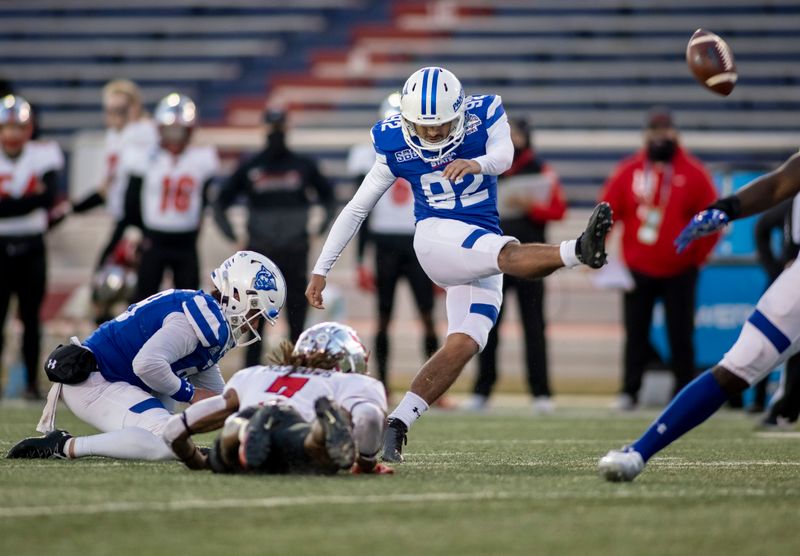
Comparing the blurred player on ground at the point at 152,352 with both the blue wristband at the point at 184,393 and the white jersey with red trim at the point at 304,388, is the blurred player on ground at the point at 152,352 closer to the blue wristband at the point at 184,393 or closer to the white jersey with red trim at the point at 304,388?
the blue wristband at the point at 184,393

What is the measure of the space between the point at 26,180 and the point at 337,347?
18.2ft

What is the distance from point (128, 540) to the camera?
3277mm

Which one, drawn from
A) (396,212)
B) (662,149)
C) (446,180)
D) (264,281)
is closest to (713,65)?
(446,180)

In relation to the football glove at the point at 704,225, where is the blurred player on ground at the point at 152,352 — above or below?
below

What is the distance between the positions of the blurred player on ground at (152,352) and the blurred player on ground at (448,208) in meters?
0.35

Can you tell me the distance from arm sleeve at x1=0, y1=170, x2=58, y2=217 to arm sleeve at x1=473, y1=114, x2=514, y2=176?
4.79m

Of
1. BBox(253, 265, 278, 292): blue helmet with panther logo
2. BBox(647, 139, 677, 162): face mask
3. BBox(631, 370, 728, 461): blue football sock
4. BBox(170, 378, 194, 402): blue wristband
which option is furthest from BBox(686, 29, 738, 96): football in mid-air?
BBox(647, 139, 677, 162): face mask

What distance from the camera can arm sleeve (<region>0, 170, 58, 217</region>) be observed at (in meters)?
9.65

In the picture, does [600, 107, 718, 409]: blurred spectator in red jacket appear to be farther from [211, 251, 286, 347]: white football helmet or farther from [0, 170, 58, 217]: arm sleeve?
[211, 251, 286, 347]: white football helmet

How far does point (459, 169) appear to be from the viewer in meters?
5.39

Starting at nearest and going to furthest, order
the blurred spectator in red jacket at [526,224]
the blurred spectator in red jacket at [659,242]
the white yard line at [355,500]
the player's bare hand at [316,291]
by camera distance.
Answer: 1. the white yard line at [355,500]
2. the player's bare hand at [316,291]
3. the blurred spectator in red jacket at [659,242]
4. the blurred spectator in red jacket at [526,224]

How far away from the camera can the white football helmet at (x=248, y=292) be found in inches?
215

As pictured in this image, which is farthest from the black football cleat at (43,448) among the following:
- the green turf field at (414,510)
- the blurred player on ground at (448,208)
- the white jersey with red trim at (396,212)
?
the white jersey with red trim at (396,212)

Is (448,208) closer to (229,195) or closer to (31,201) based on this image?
(229,195)
